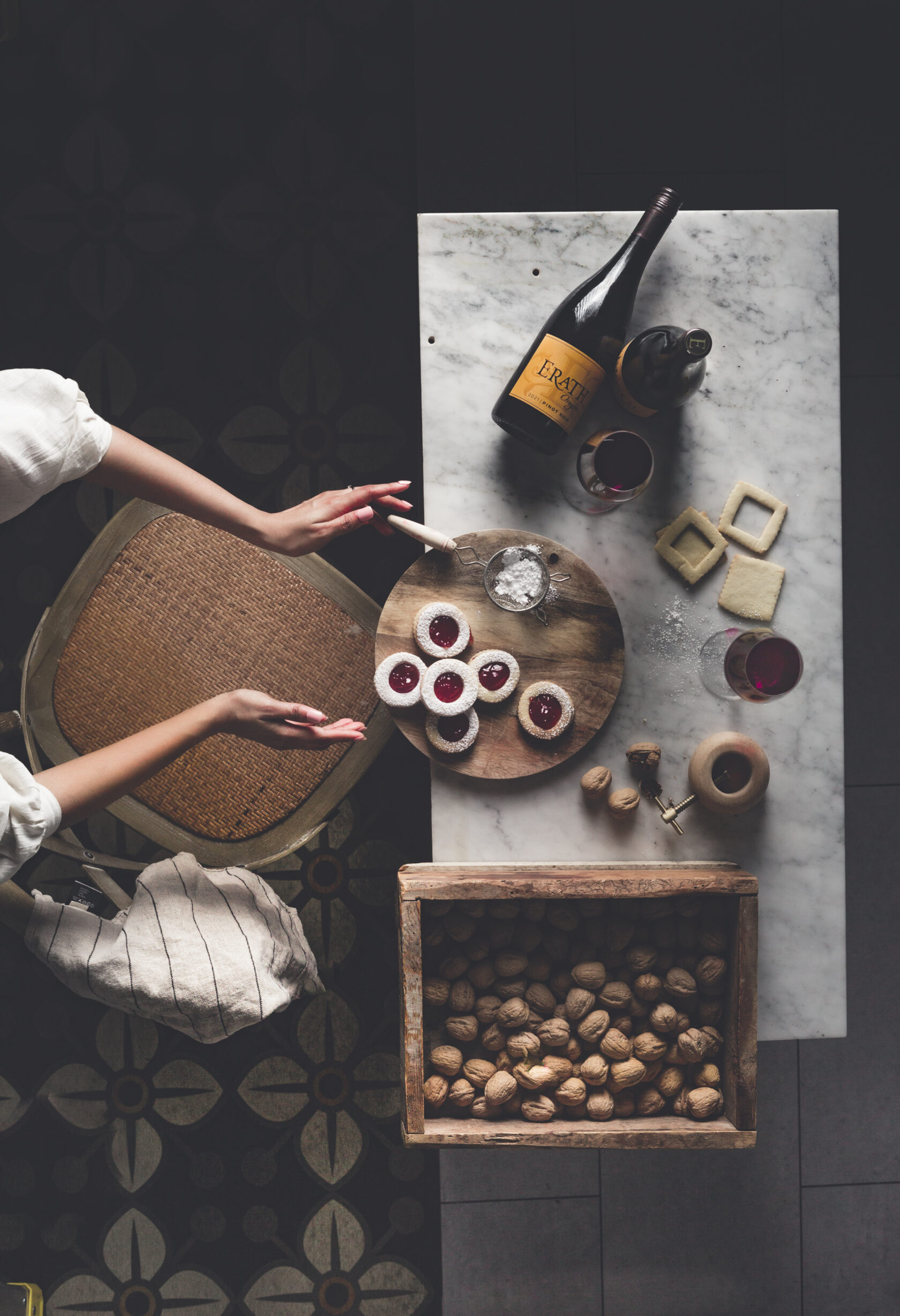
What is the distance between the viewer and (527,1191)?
77.8 inches

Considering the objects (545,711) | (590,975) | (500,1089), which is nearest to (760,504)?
(545,711)

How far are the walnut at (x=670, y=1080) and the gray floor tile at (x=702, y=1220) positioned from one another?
0.76 metres

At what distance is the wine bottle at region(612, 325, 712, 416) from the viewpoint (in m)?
1.29

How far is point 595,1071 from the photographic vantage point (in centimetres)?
134

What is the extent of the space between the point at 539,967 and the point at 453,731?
45cm

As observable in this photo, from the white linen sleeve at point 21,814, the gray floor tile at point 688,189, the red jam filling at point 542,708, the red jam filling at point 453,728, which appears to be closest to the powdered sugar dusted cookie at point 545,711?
the red jam filling at point 542,708

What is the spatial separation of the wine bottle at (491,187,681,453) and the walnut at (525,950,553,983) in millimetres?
913

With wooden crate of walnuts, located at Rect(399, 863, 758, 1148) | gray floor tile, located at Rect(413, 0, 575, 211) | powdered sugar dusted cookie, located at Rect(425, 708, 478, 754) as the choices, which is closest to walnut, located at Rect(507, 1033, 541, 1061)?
wooden crate of walnuts, located at Rect(399, 863, 758, 1148)

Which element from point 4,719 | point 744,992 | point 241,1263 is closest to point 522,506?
point 744,992

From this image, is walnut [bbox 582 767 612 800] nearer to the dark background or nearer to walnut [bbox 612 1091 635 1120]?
walnut [bbox 612 1091 635 1120]

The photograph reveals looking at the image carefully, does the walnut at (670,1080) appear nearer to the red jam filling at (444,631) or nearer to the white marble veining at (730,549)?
the white marble veining at (730,549)

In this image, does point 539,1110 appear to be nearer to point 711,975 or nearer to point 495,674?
point 711,975

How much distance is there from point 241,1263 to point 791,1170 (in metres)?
1.44

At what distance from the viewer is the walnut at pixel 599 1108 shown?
1.32 metres
